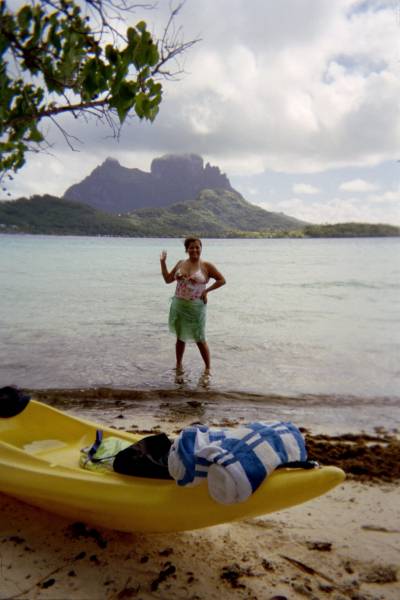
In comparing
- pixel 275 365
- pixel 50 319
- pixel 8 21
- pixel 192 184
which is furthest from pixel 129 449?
pixel 192 184

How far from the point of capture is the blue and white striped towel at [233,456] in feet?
7.68

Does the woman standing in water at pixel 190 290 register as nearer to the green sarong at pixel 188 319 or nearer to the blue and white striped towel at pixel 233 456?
the green sarong at pixel 188 319

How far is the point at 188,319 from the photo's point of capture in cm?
684

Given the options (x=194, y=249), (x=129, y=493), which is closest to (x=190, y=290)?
(x=194, y=249)

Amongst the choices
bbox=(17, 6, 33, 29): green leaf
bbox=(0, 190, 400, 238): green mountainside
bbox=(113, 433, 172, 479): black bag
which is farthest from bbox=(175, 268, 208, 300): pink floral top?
bbox=(0, 190, 400, 238): green mountainside

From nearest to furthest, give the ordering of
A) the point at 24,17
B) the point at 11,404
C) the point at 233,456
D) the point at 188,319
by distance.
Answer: the point at 24,17
the point at 233,456
the point at 11,404
the point at 188,319

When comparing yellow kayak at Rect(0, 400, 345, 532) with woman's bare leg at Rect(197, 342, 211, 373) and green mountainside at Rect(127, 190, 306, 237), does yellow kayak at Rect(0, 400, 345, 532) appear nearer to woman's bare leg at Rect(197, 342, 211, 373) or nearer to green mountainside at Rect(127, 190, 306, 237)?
woman's bare leg at Rect(197, 342, 211, 373)

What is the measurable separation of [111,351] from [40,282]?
16.0 meters

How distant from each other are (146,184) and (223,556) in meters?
142

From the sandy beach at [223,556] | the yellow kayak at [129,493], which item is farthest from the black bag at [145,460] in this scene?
the sandy beach at [223,556]

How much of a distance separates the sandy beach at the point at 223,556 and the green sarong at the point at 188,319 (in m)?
3.61

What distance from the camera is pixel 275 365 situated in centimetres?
812

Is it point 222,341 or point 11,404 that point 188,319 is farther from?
point 11,404

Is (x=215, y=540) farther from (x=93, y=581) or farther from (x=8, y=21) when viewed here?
(x=8, y=21)
